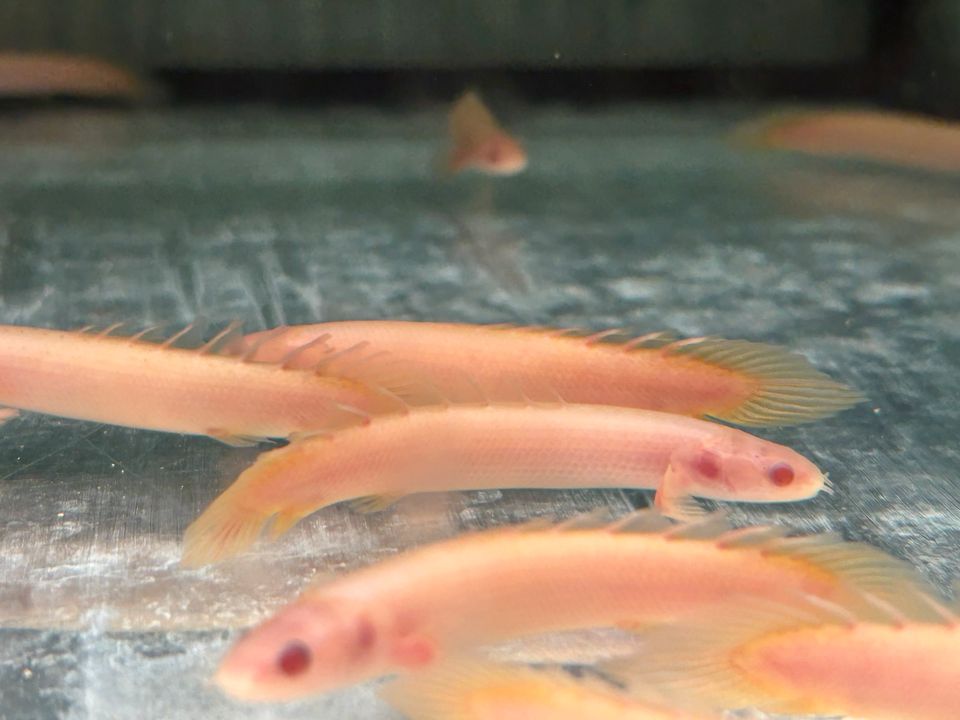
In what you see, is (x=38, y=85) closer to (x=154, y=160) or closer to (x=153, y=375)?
(x=154, y=160)

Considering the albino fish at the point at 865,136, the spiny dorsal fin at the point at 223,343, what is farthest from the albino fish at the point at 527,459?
the albino fish at the point at 865,136

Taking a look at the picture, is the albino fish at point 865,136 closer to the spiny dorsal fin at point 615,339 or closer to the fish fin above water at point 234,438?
the spiny dorsal fin at point 615,339

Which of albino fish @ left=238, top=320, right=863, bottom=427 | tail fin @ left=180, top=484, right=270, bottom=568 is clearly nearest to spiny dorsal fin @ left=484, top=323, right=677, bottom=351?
albino fish @ left=238, top=320, right=863, bottom=427

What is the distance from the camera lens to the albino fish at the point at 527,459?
1.46 metres

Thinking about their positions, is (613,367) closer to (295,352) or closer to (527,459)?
(527,459)

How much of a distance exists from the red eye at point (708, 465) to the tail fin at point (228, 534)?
67 cm

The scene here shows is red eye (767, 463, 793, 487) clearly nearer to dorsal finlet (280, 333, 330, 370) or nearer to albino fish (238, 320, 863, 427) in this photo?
albino fish (238, 320, 863, 427)

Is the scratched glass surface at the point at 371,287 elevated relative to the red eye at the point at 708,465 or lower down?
lower down

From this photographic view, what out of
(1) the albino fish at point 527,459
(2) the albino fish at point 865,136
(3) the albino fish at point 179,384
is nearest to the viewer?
(1) the albino fish at point 527,459

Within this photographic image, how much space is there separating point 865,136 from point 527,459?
3697 millimetres

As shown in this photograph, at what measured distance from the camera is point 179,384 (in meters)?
A: 1.69

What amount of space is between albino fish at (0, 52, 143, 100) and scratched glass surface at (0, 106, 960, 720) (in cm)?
13

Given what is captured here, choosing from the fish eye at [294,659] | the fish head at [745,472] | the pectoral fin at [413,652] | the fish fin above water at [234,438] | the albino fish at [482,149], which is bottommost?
the albino fish at [482,149]

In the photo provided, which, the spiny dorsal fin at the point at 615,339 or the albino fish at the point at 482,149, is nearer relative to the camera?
the spiny dorsal fin at the point at 615,339
